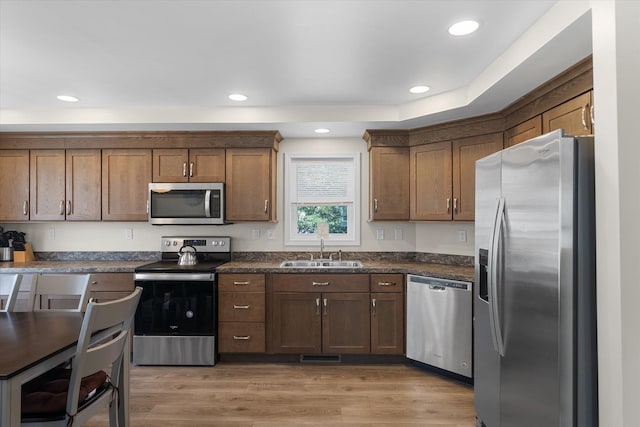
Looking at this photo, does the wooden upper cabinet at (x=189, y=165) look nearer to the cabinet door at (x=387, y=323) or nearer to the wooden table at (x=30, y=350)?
the wooden table at (x=30, y=350)

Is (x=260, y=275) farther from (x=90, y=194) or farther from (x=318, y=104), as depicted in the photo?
(x=90, y=194)

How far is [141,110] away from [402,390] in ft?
11.3

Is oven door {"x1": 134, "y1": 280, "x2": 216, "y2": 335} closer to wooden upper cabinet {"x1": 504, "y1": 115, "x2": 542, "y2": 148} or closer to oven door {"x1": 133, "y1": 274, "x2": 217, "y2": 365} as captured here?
oven door {"x1": 133, "y1": 274, "x2": 217, "y2": 365}

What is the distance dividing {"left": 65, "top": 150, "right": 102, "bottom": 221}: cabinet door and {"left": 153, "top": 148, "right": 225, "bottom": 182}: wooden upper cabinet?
0.63 metres

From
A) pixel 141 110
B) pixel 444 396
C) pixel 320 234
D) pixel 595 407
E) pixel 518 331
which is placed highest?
pixel 141 110

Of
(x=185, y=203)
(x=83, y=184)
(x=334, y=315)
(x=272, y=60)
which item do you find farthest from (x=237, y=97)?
(x=334, y=315)

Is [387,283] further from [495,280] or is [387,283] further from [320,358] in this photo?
[495,280]

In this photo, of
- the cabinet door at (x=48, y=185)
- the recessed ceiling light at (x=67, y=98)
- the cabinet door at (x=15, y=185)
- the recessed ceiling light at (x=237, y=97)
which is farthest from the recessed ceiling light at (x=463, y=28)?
the cabinet door at (x=15, y=185)

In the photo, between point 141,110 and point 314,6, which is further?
point 141,110

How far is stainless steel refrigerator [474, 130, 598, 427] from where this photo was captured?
55.9 inches

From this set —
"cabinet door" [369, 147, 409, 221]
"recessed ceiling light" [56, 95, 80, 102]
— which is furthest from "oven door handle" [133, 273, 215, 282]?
"cabinet door" [369, 147, 409, 221]


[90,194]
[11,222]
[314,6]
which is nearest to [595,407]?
[314,6]

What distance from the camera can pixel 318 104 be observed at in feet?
11.1

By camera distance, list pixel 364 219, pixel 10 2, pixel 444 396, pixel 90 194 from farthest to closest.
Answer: pixel 364 219, pixel 90 194, pixel 444 396, pixel 10 2
